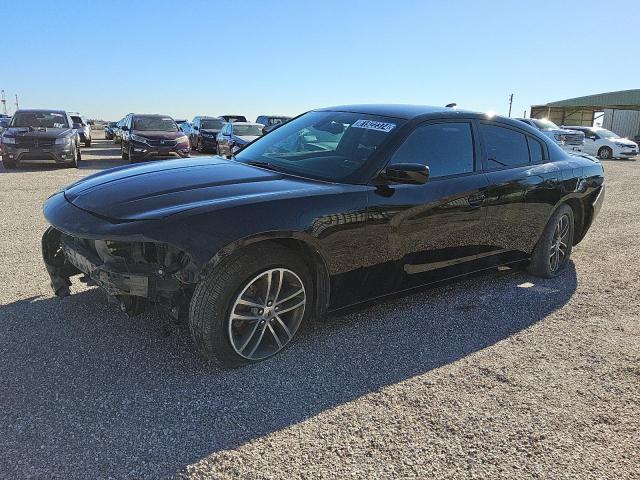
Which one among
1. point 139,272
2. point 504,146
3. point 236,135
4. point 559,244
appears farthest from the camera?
point 236,135

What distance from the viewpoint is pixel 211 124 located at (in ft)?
74.5

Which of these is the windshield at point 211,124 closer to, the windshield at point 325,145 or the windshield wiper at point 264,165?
the windshield at point 325,145

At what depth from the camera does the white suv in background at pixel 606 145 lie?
24469mm

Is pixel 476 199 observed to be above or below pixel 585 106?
below

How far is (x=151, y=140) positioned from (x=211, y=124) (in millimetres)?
7742

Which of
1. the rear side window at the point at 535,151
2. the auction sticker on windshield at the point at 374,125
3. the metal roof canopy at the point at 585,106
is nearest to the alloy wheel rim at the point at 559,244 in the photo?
the rear side window at the point at 535,151

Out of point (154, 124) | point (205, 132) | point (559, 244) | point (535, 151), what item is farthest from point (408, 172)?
point (205, 132)

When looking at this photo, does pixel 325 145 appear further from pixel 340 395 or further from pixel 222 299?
pixel 340 395

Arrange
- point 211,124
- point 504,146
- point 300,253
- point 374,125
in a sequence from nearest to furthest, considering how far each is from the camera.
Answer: point 300,253
point 374,125
point 504,146
point 211,124

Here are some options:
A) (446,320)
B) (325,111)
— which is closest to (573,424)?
(446,320)

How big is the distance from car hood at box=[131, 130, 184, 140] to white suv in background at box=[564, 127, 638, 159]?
20016 millimetres

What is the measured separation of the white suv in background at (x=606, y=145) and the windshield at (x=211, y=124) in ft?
58.5

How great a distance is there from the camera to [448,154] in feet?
13.0

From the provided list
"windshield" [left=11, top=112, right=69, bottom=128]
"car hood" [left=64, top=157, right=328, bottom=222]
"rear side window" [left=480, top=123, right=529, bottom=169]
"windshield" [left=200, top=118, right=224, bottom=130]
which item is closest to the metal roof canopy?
"windshield" [left=200, top=118, right=224, bottom=130]
